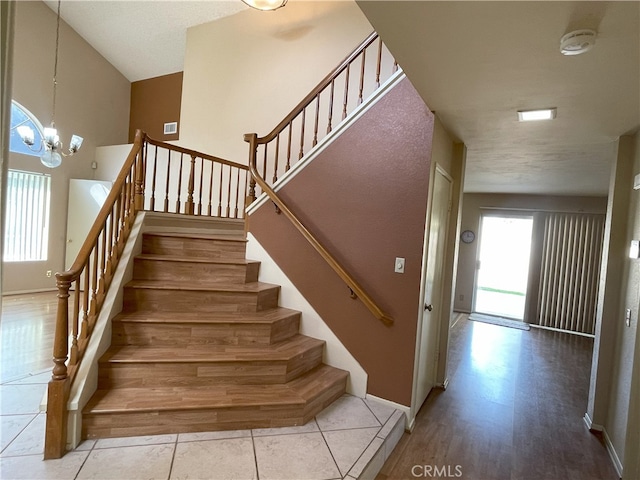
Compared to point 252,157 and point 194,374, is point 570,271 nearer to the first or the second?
point 252,157

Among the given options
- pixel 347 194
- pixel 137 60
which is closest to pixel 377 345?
pixel 347 194

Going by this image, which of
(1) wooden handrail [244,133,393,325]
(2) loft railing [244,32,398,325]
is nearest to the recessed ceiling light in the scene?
(2) loft railing [244,32,398,325]

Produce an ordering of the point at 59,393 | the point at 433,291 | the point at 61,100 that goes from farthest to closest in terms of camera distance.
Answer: the point at 61,100, the point at 433,291, the point at 59,393

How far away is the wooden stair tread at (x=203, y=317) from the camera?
247 cm

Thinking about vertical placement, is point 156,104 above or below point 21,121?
above

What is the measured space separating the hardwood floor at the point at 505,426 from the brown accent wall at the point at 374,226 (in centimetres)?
45

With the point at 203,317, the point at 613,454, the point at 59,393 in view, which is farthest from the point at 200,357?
the point at 613,454

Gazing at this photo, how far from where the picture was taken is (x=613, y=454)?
7.68 feet

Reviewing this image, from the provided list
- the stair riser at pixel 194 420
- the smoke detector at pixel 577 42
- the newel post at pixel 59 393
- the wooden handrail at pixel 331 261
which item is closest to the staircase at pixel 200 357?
the stair riser at pixel 194 420

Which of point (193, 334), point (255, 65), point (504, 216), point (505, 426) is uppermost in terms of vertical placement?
point (255, 65)

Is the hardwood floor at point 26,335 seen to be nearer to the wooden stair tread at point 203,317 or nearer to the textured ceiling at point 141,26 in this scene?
the wooden stair tread at point 203,317

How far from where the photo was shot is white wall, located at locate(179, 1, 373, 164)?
435cm

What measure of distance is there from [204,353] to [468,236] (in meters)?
5.78

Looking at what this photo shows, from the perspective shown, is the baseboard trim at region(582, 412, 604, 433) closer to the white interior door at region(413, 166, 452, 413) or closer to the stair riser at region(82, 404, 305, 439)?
the white interior door at region(413, 166, 452, 413)
